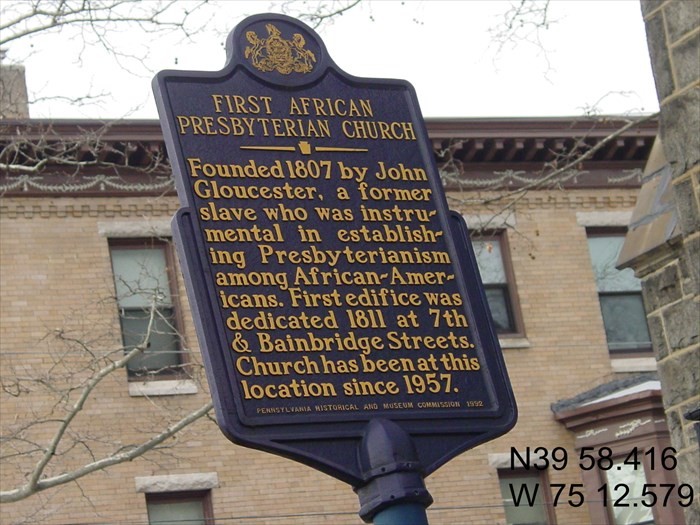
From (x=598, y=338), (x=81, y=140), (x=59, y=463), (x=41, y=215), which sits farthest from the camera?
(x=598, y=338)

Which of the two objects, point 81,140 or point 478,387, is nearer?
point 478,387

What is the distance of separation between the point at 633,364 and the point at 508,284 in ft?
8.35

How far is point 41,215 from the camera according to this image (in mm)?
23641

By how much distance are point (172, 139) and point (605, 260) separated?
20447 mm

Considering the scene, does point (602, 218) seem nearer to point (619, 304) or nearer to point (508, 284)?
point (619, 304)

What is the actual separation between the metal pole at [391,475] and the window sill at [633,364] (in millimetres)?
19643

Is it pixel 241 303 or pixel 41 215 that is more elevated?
pixel 41 215

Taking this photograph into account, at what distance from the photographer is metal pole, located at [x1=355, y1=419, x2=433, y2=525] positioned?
681cm

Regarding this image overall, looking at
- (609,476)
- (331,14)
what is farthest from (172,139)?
(609,476)

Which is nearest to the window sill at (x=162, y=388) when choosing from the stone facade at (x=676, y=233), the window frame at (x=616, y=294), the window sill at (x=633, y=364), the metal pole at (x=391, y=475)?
the window sill at (x=633, y=364)

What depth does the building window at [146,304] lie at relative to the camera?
2356 centimetres

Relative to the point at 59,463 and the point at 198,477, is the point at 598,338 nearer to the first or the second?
the point at 198,477

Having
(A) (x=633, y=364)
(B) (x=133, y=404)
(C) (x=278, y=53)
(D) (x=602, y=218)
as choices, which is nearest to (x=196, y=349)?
(B) (x=133, y=404)

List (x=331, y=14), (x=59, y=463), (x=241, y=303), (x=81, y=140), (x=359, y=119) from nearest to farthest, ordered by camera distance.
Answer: (x=241, y=303), (x=359, y=119), (x=331, y=14), (x=81, y=140), (x=59, y=463)
